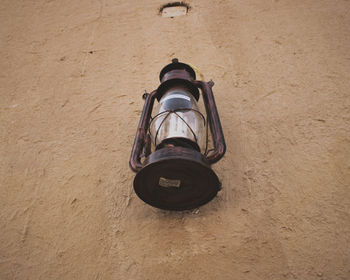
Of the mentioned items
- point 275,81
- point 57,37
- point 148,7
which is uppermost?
point 148,7

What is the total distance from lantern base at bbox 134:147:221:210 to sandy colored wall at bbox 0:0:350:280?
111 millimetres

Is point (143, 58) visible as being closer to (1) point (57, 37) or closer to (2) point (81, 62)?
(2) point (81, 62)

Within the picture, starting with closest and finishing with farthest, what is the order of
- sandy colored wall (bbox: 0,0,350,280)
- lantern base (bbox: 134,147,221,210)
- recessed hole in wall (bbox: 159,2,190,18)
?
lantern base (bbox: 134,147,221,210), sandy colored wall (bbox: 0,0,350,280), recessed hole in wall (bbox: 159,2,190,18)

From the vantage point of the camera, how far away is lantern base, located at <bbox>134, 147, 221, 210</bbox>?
57 cm

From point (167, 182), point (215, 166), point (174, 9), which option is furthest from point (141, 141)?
point (174, 9)

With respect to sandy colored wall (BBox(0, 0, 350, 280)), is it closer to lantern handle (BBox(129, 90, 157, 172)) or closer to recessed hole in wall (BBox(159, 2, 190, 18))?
recessed hole in wall (BBox(159, 2, 190, 18))

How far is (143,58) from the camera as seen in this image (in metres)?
1.30

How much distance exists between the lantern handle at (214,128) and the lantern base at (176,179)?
5 cm

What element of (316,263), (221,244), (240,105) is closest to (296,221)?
(316,263)

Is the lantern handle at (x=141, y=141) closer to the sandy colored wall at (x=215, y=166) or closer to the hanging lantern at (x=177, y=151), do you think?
the hanging lantern at (x=177, y=151)

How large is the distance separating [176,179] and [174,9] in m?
1.32

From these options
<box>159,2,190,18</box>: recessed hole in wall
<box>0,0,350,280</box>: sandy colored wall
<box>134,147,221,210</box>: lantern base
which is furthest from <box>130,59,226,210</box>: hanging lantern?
<box>159,2,190,18</box>: recessed hole in wall

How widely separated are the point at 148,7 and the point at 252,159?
1.27 m

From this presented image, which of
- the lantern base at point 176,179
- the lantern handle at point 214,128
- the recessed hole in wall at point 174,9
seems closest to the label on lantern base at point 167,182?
the lantern base at point 176,179
